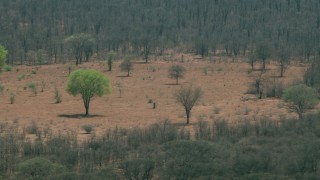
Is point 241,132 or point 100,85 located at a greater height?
point 100,85

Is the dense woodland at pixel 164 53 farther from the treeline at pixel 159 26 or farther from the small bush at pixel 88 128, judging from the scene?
the small bush at pixel 88 128

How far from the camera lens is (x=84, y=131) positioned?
177ft

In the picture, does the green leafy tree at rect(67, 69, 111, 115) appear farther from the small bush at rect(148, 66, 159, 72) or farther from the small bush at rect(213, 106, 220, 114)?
the small bush at rect(148, 66, 159, 72)

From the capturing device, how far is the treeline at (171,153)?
125 feet

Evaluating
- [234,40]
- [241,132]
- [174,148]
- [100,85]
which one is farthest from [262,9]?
[174,148]

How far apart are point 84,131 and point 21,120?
29.6 ft

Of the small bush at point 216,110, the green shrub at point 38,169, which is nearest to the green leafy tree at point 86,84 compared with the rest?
the small bush at point 216,110

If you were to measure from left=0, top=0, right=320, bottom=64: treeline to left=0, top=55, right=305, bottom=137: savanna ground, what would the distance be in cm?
A: 1374

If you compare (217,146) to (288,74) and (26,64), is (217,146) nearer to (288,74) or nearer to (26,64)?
(288,74)

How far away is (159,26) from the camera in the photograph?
146 meters

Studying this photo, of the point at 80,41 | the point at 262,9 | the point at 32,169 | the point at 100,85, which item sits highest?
the point at 262,9

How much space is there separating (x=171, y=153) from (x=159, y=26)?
10633 centimetres

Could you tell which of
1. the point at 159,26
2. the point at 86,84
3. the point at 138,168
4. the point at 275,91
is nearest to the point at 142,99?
the point at 86,84

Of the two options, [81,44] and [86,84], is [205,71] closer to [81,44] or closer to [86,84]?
[81,44]
